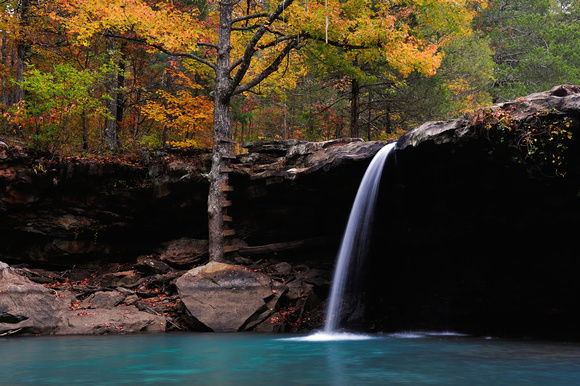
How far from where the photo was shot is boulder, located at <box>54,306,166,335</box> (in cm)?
955

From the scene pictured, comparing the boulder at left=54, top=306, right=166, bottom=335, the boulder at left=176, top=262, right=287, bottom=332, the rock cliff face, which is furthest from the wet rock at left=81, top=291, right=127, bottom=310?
the boulder at left=176, top=262, right=287, bottom=332

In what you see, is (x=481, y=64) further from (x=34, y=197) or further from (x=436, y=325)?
(x=34, y=197)

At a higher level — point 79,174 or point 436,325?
point 79,174

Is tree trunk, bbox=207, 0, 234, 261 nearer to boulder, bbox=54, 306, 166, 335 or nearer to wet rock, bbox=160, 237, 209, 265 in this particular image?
wet rock, bbox=160, 237, 209, 265

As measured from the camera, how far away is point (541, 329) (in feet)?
32.1

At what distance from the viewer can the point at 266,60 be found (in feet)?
50.0

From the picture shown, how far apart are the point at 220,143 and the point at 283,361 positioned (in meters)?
8.51

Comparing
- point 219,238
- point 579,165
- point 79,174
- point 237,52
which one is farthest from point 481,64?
point 79,174

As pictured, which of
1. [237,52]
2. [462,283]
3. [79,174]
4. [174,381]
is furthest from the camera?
[237,52]

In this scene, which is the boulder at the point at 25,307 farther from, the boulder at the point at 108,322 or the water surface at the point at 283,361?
the water surface at the point at 283,361

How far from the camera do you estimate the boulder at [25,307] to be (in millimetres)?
9117

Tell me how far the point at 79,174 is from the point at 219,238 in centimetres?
547

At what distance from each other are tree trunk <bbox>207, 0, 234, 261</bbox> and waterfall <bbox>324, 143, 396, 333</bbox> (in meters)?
3.97

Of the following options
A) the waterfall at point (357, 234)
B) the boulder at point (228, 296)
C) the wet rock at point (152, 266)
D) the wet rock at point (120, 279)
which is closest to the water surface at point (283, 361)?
the boulder at point (228, 296)
